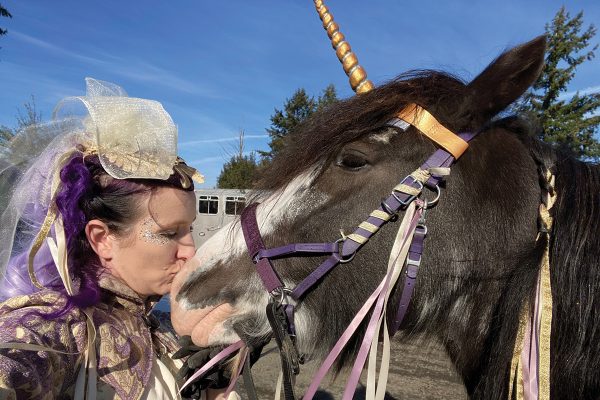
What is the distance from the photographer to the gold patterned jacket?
121cm

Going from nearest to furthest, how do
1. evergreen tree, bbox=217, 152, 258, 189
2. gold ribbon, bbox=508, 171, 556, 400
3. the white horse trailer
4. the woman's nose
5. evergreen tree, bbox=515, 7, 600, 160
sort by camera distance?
gold ribbon, bbox=508, 171, 556, 400, the woman's nose, evergreen tree, bbox=515, 7, 600, 160, the white horse trailer, evergreen tree, bbox=217, 152, 258, 189

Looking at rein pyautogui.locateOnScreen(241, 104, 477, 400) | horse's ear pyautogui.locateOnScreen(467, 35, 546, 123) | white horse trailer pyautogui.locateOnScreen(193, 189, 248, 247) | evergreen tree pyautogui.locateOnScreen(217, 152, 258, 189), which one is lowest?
rein pyautogui.locateOnScreen(241, 104, 477, 400)

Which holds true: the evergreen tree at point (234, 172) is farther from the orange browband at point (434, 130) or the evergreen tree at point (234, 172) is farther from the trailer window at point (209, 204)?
the orange browband at point (434, 130)

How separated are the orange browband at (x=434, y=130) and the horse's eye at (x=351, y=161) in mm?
249

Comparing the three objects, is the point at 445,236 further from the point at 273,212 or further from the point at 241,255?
the point at 241,255

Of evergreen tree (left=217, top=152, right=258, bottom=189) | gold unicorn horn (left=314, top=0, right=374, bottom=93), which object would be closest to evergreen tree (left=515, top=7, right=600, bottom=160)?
gold unicorn horn (left=314, top=0, right=374, bottom=93)

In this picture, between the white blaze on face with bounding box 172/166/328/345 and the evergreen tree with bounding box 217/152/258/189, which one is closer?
the white blaze on face with bounding box 172/166/328/345

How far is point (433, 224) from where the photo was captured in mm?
1679

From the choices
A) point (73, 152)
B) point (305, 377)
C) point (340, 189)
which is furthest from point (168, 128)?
point (305, 377)

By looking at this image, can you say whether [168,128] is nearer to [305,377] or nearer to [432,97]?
[432,97]

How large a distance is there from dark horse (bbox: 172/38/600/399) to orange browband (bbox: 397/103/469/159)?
0.04 metres

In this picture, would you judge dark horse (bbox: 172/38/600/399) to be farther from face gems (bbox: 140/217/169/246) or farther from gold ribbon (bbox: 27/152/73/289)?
gold ribbon (bbox: 27/152/73/289)

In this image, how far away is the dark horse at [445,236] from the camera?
163 cm

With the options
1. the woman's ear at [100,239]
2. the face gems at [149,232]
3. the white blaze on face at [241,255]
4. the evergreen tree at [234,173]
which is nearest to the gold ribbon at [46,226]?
the woman's ear at [100,239]
